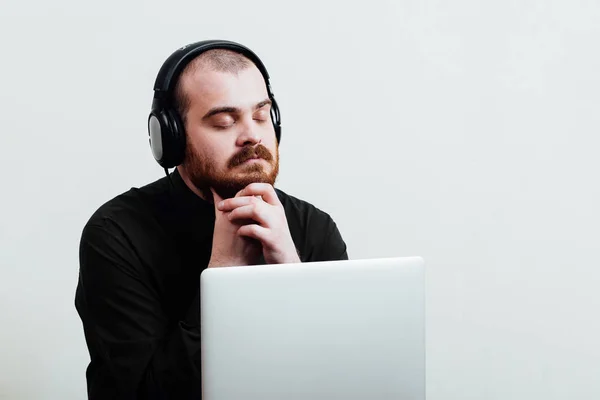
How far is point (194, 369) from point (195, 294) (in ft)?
1.13

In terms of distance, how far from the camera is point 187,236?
1.71 metres

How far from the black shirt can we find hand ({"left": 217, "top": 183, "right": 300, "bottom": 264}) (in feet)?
0.69

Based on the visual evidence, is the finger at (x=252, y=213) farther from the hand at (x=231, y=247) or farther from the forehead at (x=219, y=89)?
the forehead at (x=219, y=89)

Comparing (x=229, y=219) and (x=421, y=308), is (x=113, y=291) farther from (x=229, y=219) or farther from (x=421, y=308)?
(x=421, y=308)

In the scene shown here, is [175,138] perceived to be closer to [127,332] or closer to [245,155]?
[245,155]

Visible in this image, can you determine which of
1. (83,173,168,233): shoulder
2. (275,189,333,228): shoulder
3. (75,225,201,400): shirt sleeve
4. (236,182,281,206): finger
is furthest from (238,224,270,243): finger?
(275,189,333,228): shoulder

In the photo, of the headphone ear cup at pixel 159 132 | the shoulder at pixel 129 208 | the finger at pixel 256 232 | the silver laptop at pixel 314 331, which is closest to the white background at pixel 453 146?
the shoulder at pixel 129 208

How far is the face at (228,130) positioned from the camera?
1.61 metres

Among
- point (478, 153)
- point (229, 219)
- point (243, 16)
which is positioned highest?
point (243, 16)

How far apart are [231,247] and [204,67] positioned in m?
0.41

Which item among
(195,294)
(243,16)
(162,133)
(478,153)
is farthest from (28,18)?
(478,153)

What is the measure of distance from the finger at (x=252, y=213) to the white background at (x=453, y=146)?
0.89 m

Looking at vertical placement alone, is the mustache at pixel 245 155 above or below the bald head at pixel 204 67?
below

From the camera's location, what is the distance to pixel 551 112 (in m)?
2.68
